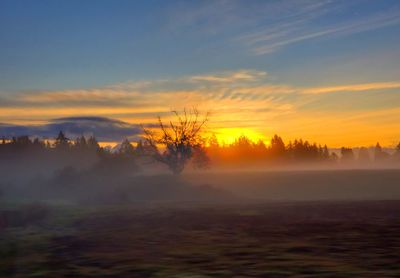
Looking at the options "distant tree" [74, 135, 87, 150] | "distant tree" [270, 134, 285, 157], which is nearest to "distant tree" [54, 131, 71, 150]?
"distant tree" [74, 135, 87, 150]

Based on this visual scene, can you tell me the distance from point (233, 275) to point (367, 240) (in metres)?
6.12

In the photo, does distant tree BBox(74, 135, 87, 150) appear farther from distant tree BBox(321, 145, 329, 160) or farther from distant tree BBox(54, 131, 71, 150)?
distant tree BBox(321, 145, 329, 160)

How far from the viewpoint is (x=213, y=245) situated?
1633 cm

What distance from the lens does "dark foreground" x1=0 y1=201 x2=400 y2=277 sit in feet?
41.4

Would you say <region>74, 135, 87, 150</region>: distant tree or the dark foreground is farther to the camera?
<region>74, 135, 87, 150</region>: distant tree

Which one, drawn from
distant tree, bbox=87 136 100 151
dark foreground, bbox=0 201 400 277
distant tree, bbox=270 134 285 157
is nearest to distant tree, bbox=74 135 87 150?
distant tree, bbox=87 136 100 151

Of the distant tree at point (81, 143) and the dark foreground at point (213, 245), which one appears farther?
the distant tree at point (81, 143)

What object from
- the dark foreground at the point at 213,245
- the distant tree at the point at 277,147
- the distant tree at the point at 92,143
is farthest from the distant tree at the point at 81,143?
the dark foreground at the point at 213,245

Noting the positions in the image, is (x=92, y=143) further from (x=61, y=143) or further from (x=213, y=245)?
(x=213, y=245)

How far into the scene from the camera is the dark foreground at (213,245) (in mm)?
12633

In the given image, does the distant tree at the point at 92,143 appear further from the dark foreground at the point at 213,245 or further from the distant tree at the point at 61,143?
the dark foreground at the point at 213,245

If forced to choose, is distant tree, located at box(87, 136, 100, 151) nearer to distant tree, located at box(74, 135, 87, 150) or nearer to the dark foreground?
distant tree, located at box(74, 135, 87, 150)

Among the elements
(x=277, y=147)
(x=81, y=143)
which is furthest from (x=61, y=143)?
(x=277, y=147)

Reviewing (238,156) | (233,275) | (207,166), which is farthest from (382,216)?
(238,156)
